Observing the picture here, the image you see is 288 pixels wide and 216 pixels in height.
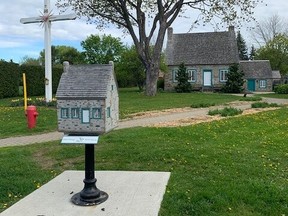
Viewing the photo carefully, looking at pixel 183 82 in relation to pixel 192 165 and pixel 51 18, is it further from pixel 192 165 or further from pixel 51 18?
pixel 192 165

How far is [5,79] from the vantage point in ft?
95.0

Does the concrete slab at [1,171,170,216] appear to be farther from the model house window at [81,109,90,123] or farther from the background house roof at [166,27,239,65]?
the background house roof at [166,27,239,65]

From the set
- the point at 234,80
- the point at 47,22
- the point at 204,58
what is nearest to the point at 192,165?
the point at 47,22

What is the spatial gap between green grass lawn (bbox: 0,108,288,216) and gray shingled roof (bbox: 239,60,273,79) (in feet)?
134

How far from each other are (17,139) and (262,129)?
283 inches

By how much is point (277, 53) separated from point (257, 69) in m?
12.1

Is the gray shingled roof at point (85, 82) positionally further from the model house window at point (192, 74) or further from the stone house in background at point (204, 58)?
the model house window at point (192, 74)

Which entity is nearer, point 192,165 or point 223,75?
point 192,165

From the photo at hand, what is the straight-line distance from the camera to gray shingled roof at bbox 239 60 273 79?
1934 inches

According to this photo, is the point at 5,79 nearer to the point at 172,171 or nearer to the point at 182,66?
the point at 182,66

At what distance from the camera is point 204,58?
4562 cm

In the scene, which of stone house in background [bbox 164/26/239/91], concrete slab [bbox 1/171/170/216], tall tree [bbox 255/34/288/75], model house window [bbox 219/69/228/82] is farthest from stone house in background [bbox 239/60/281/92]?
concrete slab [bbox 1/171/170/216]

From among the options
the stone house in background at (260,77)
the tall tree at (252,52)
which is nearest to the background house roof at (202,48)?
the stone house in background at (260,77)

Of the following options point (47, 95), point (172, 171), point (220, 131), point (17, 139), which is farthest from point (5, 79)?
point (172, 171)
